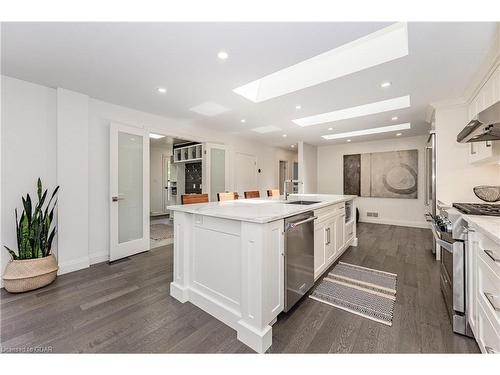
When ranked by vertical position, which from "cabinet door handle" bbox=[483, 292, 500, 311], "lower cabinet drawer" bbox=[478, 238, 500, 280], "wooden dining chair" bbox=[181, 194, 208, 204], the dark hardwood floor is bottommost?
the dark hardwood floor

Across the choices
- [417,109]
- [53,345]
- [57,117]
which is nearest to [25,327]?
[53,345]

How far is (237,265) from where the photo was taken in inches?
63.2

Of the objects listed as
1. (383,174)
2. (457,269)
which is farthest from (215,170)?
(383,174)

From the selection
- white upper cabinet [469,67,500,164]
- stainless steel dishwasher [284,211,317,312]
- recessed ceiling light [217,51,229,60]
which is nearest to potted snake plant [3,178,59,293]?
recessed ceiling light [217,51,229,60]

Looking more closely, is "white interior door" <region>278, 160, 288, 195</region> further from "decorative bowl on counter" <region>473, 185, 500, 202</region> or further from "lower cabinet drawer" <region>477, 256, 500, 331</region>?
"lower cabinet drawer" <region>477, 256, 500, 331</region>

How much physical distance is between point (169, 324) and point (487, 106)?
3799mm

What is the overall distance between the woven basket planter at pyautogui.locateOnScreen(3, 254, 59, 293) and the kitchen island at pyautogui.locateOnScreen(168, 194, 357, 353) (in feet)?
4.91

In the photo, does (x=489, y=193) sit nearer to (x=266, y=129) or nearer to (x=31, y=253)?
(x=266, y=129)

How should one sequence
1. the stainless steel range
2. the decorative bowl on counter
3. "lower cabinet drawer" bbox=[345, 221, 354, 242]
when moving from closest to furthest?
the stainless steel range
the decorative bowl on counter
"lower cabinet drawer" bbox=[345, 221, 354, 242]

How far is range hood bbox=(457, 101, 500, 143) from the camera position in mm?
1387

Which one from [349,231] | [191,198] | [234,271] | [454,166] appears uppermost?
[454,166]

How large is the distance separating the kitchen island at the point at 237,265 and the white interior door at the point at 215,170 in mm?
2633

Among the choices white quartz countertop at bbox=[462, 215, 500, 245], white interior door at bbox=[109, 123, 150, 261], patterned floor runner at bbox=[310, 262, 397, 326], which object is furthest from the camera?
white interior door at bbox=[109, 123, 150, 261]

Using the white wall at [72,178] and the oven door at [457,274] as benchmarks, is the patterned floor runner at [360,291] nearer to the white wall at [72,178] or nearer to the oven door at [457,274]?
the oven door at [457,274]
